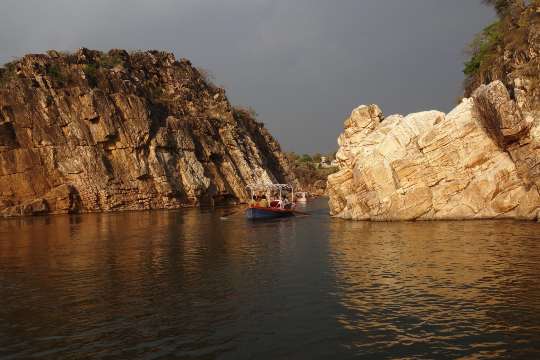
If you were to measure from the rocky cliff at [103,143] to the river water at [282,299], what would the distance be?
4884cm

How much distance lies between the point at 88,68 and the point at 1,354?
8827cm

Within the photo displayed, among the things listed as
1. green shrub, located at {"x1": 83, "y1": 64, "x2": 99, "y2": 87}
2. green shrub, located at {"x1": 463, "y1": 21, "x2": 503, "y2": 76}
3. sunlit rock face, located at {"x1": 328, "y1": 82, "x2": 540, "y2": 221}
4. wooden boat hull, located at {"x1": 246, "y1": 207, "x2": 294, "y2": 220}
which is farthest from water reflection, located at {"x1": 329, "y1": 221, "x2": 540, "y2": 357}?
green shrub, located at {"x1": 83, "y1": 64, "x2": 99, "y2": 87}

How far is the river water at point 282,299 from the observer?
1416cm

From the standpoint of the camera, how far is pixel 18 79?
83.1 m

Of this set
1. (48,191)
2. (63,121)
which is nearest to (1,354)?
(48,191)

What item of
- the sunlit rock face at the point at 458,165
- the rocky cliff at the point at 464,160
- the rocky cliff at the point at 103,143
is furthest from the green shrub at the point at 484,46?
the rocky cliff at the point at 103,143

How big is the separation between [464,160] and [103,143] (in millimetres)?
65823

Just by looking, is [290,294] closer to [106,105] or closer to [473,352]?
[473,352]

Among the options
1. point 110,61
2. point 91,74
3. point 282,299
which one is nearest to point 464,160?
point 282,299

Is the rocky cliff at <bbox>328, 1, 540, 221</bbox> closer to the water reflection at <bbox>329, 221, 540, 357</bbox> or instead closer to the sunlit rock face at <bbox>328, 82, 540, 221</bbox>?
the sunlit rock face at <bbox>328, 82, 540, 221</bbox>

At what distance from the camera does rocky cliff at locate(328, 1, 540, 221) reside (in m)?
40.5

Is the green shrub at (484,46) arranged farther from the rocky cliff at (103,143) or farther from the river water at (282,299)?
the rocky cliff at (103,143)

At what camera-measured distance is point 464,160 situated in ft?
138

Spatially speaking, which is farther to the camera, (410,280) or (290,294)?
(410,280)
